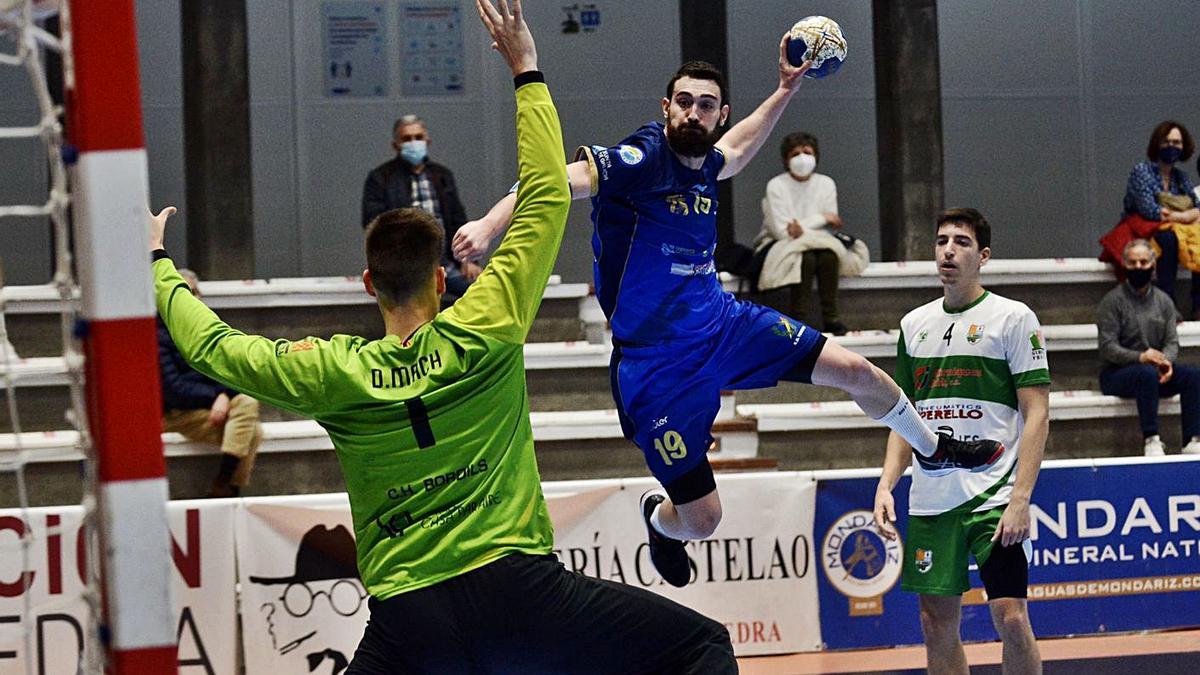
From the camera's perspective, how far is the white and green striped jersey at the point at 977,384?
5090 millimetres

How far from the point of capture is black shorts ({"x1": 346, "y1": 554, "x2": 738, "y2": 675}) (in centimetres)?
285

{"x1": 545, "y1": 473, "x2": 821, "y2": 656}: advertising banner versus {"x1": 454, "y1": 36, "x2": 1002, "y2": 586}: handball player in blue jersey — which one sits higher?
{"x1": 454, "y1": 36, "x2": 1002, "y2": 586}: handball player in blue jersey

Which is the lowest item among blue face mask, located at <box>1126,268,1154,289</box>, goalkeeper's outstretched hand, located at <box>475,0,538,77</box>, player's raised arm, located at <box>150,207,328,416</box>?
blue face mask, located at <box>1126,268,1154,289</box>

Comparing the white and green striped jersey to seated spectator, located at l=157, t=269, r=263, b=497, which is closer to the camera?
the white and green striped jersey

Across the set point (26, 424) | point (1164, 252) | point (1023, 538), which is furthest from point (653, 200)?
point (1164, 252)

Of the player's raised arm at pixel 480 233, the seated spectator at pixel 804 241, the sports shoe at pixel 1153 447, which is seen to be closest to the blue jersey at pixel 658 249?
the player's raised arm at pixel 480 233

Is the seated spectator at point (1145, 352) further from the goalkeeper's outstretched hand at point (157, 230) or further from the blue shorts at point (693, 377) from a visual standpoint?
the goalkeeper's outstretched hand at point (157, 230)

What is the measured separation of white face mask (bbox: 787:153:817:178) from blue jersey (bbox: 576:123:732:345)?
5.64m

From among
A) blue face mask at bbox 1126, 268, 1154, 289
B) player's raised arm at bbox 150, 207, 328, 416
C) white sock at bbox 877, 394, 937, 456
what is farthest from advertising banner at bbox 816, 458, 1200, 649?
player's raised arm at bbox 150, 207, 328, 416

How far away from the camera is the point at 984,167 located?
14883 millimetres

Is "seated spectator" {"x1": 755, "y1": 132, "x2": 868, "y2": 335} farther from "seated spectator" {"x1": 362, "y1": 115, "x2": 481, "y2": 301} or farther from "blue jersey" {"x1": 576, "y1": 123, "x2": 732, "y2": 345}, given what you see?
"blue jersey" {"x1": 576, "y1": 123, "x2": 732, "y2": 345}

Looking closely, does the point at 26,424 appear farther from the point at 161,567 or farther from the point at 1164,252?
the point at 1164,252

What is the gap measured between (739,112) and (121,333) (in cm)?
1264

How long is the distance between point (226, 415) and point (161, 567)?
6314 mm
